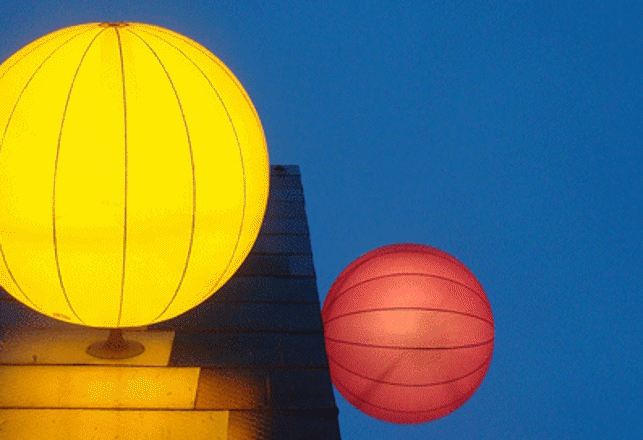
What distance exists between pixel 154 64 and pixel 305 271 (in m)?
0.89

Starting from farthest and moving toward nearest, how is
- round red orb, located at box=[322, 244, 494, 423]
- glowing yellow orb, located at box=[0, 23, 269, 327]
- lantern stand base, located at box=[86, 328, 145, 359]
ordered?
1. round red orb, located at box=[322, 244, 494, 423]
2. lantern stand base, located at box=[86, 328, 145, 359]
3. glowing yellow orb, located at box=[0, 23, 269, 327]

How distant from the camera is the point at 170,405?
1300 millimetres

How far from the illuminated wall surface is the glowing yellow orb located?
19 cm

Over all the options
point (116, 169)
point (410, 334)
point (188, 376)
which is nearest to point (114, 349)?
point (188, 376)

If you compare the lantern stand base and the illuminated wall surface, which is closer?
the illuminated wall surface

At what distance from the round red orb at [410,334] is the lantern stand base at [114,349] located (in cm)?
62

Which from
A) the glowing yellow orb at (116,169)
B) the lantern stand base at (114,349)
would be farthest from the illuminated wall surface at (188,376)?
the glowing yellow orb at (116,169)

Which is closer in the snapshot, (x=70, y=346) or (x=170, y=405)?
(x=170, y=405)

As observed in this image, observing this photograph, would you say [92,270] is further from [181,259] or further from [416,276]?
[416,276]

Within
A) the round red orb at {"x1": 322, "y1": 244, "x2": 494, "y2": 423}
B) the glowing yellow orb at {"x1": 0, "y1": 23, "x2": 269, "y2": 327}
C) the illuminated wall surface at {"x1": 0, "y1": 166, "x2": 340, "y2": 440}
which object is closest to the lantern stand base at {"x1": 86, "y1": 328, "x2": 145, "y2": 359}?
the illuminated wall surface at {"x1": 0, "y1": 166, "x2": 340, "y2": 440}

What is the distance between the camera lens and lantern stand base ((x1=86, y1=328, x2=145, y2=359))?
1456 mm

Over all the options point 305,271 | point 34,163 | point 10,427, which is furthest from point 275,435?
point 305,271

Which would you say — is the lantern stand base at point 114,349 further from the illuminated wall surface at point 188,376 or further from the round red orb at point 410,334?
the round red orb at point 410,334

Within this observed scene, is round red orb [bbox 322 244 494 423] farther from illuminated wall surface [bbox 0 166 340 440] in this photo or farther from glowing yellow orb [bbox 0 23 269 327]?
glowing yellow orb [bbox 0 23 269 327]
